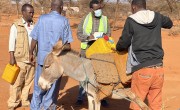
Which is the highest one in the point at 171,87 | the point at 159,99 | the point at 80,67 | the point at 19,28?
the point at 19,28

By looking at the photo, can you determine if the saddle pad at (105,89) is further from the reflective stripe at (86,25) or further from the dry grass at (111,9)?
the dry grass at (111,9)

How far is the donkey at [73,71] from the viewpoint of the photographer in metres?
5.09

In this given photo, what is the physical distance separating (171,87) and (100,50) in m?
4.51

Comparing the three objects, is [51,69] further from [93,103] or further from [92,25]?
[92,25]

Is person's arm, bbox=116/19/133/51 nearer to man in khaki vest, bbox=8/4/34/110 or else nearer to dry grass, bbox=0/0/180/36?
man in khaki vest, bbox=8/4/34/110

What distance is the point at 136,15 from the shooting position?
4652 mm

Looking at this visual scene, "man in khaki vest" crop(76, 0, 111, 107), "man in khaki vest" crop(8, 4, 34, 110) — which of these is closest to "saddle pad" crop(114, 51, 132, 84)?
"man in khaki vest" crop(76, 0, 111, 107)

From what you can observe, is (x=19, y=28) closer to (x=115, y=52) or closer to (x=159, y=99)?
(x=115, y=52)

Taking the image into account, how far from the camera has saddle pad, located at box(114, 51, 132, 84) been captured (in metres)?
5.02

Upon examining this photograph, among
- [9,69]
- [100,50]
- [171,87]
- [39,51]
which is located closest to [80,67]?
[100,50]

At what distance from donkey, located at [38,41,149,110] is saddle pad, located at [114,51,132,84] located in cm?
19

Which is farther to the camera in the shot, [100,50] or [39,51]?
[39,51]

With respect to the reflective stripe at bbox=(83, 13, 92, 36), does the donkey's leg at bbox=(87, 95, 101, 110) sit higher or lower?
lower

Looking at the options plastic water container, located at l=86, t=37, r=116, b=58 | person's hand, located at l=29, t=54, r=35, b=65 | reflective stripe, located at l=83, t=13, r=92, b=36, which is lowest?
person's hand, located at l=29, t=54, r=35, b=65
